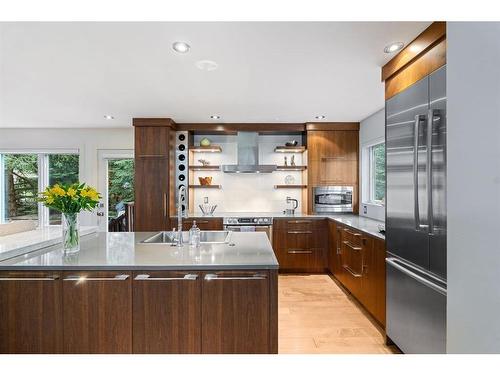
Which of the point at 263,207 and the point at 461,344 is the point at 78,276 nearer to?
the point at 461,344

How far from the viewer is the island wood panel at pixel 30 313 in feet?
5.39

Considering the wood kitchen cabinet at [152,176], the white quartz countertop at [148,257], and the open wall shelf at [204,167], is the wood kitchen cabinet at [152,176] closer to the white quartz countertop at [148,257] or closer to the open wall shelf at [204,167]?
the open wall shelf at [204,167]

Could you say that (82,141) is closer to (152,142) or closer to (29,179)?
(29,179)

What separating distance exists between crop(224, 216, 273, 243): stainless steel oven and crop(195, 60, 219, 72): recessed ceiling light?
2411mm

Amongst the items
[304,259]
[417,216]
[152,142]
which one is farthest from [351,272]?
[152,142]

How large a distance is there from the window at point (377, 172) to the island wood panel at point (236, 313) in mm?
3166

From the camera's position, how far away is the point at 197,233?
2230mm

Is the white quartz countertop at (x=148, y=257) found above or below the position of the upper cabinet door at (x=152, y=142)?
below

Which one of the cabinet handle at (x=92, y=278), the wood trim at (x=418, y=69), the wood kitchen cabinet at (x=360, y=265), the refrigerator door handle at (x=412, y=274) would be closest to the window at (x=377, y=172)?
the wood kitchen cabinet at (x=360, y=265)

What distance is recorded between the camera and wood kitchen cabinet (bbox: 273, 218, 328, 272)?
4362 mm

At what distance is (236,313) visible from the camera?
1.66 metres

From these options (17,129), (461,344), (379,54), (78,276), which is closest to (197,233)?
(78,276)

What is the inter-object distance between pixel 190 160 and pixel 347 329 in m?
3.55

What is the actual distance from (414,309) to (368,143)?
2.95 meters
